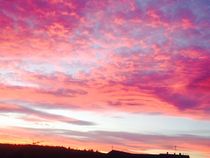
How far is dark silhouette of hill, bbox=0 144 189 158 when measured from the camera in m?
42.8

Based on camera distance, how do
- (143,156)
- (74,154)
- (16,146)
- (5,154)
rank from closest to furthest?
1. (5,154)
2. (16,146)
3. (74,154)
4. (143,156)

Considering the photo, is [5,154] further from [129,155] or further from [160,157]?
[160,157]

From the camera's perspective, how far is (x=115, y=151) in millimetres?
54344

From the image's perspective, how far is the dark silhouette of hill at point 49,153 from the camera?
4280cm

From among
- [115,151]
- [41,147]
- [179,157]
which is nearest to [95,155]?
[115,151]

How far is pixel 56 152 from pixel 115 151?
1016 cm

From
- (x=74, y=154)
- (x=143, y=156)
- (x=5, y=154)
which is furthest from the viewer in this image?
(x=143, y=156)

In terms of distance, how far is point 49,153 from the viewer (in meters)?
45.5

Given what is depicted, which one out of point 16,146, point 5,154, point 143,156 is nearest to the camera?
point 5,154

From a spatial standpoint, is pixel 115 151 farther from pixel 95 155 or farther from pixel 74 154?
pixel 74 154

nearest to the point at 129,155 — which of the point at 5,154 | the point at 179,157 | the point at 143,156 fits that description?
the point at 143,156

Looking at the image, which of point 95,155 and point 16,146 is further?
point 95,155

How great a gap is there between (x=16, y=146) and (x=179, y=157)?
2176cm

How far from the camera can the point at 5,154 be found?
4194 cm
